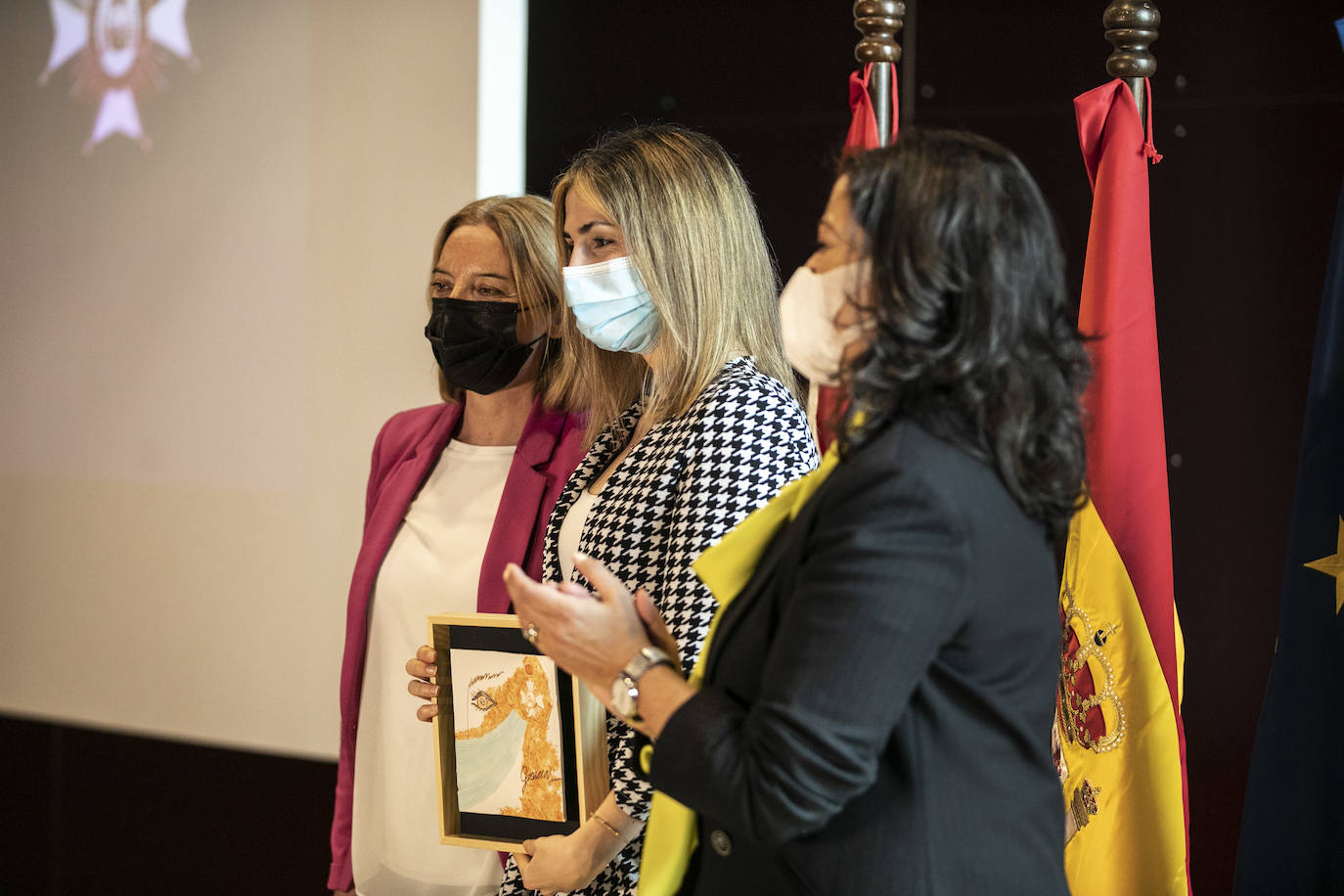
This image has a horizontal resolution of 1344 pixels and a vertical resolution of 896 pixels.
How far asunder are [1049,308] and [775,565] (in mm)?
320

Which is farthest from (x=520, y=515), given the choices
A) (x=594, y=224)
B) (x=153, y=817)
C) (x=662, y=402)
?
(x=153, y=817)

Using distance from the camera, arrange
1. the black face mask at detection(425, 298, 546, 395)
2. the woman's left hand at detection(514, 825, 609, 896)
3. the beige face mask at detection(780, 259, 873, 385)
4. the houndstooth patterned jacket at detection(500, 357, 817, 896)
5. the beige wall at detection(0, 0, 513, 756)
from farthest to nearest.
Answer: the beige wall at detection(0, 0, 513, 756), the black face mask at detection(425, 298, 546, 395), the woman's left hand at detection(514, 825, 609, 896), the houndstooth patterned jacket at detection(500, 357, 817, 896), the beige face mask at detection(780, 259, 873, 385)

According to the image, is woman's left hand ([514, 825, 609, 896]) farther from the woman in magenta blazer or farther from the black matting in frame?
the woman in magenta blazer

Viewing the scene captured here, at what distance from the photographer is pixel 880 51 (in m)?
1.97

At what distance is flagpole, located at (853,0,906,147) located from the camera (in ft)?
6.46

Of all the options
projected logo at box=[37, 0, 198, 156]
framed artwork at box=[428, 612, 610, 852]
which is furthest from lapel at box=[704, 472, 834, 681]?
projected logo at box=[37, 0, 198, 156]

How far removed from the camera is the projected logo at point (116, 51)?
356cm

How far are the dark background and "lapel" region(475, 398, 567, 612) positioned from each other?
3.29ft

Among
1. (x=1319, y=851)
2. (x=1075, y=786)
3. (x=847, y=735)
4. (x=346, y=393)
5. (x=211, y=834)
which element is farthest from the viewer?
(x=211, y=834)

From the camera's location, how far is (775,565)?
104cm

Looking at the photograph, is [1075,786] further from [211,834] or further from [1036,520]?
[211,834]

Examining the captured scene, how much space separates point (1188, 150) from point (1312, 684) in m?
1.25

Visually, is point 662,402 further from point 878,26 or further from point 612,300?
point 878,26

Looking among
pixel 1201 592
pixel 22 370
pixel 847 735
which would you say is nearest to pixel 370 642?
pixel 847 735
